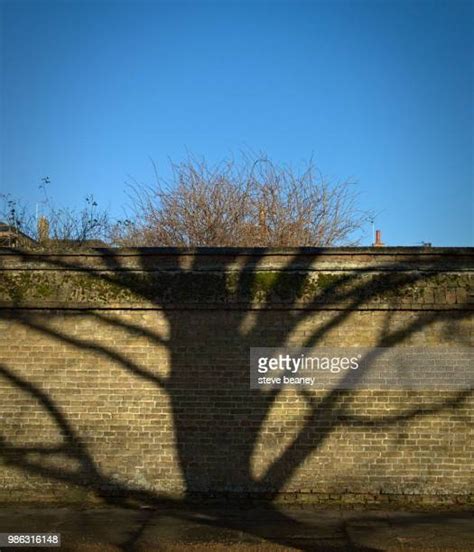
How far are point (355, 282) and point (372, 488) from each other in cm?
267

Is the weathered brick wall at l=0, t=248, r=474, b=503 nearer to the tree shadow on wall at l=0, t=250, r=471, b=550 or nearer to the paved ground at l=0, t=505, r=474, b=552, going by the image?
the tree shadow on wall at l=0, t=250, r=471, b=550

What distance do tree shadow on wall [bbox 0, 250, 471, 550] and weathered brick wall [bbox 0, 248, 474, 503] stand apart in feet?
0.06

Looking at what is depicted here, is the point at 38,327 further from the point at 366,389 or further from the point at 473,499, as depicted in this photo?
the point at 473,499

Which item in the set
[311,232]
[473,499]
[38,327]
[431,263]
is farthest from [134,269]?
[311,232]

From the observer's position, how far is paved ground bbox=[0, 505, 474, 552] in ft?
21.8

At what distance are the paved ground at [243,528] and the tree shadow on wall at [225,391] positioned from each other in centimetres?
42

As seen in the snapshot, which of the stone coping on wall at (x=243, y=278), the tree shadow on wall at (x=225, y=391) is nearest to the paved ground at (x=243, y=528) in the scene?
the tree shadow on wall at (x=225, y=391)

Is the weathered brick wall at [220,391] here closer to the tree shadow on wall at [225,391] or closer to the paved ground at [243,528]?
the tree shadow on wall at [225,391]

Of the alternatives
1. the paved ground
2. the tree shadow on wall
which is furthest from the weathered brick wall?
the paved ground

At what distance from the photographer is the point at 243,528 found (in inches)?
288

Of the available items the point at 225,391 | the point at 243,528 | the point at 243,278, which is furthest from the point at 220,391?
the point at 243,528

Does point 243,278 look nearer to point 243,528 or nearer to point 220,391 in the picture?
point 220,391

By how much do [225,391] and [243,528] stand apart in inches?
73.0

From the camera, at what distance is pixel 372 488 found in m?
8.44
